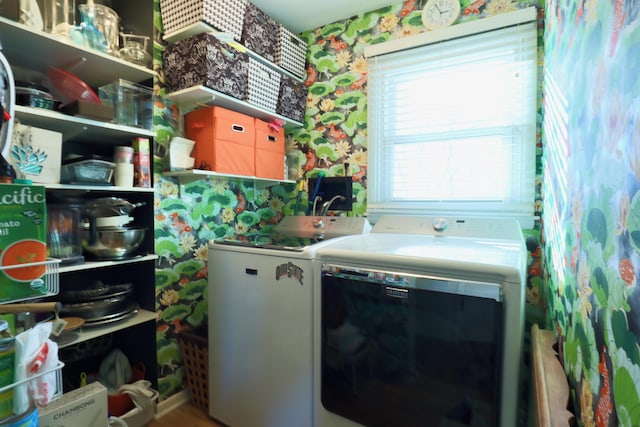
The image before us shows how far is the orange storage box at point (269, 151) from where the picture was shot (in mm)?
2080

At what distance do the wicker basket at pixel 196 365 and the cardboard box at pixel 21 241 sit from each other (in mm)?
1196

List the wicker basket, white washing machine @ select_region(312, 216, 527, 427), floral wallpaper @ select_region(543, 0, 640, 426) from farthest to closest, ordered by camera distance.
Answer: the wicker basket → white washing machine @ select_region(312, 216, 527, 427) → floral wallpaper @ select_region(543, 0, 640, 426)

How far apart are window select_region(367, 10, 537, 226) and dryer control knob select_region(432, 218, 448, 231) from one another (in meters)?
0.22

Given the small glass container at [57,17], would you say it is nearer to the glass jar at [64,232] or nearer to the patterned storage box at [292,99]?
the glass jar at [64,232]

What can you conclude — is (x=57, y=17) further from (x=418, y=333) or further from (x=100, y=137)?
(x=418, y=333)

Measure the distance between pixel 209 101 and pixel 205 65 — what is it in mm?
219

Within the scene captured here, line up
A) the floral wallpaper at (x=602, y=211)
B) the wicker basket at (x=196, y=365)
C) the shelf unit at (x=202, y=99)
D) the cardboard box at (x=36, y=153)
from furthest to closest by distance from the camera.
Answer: the wicker basket at (x=196, y=365) → the shelf unit at (x=202, y=99) → the cardboard box at (x=36, y=153) → the floral wallpaper at (x=602, y=211)

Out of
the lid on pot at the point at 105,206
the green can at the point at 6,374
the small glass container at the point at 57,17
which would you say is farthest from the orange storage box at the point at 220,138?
the green can at the point at 6,374

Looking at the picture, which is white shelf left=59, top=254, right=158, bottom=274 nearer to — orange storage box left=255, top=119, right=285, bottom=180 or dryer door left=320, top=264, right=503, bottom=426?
orange storage box left=255, top=119, right=285, bottom=180

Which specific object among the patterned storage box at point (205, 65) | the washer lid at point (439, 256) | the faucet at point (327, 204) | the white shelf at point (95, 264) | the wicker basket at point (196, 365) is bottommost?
the wicker basket at point (196, 365)

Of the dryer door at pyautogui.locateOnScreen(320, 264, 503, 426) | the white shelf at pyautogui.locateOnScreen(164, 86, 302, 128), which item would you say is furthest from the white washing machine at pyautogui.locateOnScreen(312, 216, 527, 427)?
the white shelf at pyautogui.locateOnScreen(164, 86, 302, 128)

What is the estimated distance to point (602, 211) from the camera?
1.86 ft

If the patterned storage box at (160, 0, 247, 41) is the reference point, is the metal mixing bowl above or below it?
below

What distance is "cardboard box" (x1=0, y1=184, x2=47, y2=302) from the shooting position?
671 mm
